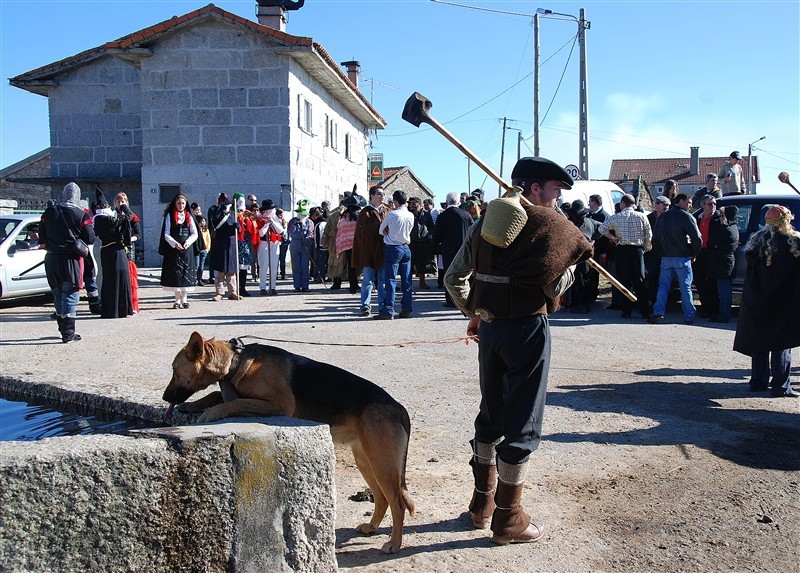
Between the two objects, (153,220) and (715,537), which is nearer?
(715,537)

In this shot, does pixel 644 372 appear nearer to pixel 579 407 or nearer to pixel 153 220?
pixel 579 407

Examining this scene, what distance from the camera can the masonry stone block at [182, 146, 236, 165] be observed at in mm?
22875

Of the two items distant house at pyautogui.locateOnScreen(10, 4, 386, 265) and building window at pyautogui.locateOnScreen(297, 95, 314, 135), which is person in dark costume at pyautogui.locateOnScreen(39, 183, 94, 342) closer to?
distant house at pyautogui.locateOnScreen(10, 4, 386, 265)

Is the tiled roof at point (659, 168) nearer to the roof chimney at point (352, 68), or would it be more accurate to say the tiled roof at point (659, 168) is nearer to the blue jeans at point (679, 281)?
the roof chimney at point (352, 68)

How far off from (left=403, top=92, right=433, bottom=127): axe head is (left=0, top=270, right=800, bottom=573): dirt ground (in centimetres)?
228

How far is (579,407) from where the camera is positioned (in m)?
6.82

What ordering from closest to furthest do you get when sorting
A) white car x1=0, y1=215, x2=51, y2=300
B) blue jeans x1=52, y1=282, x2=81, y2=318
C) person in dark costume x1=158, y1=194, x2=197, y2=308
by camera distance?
blue jeans x1=52, y1=282, x2=81, y2=318, person in dark costume x1=158, y1=194, x2=197, y2=308, white car x1=0, y1=215, x2=51, y2=300

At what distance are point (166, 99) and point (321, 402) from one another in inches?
815

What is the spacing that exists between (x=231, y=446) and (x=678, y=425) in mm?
4312

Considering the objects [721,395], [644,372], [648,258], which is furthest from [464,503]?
[648,258]

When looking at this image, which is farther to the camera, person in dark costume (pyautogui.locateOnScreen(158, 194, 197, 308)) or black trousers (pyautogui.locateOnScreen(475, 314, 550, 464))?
person in dark costume (pyautogui.locateOnScreen(158, 194, 197, 308))

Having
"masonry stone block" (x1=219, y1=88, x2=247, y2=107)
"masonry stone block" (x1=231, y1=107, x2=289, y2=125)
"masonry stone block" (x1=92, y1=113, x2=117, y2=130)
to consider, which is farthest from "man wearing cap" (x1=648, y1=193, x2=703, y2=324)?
"masonry stone block" (x1=92, y1=113, x2=117, y2=130)

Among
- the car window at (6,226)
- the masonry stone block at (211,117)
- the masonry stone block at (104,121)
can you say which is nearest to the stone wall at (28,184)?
the masonry stone block at (104,121)

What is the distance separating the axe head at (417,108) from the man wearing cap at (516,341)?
96 centimetres
